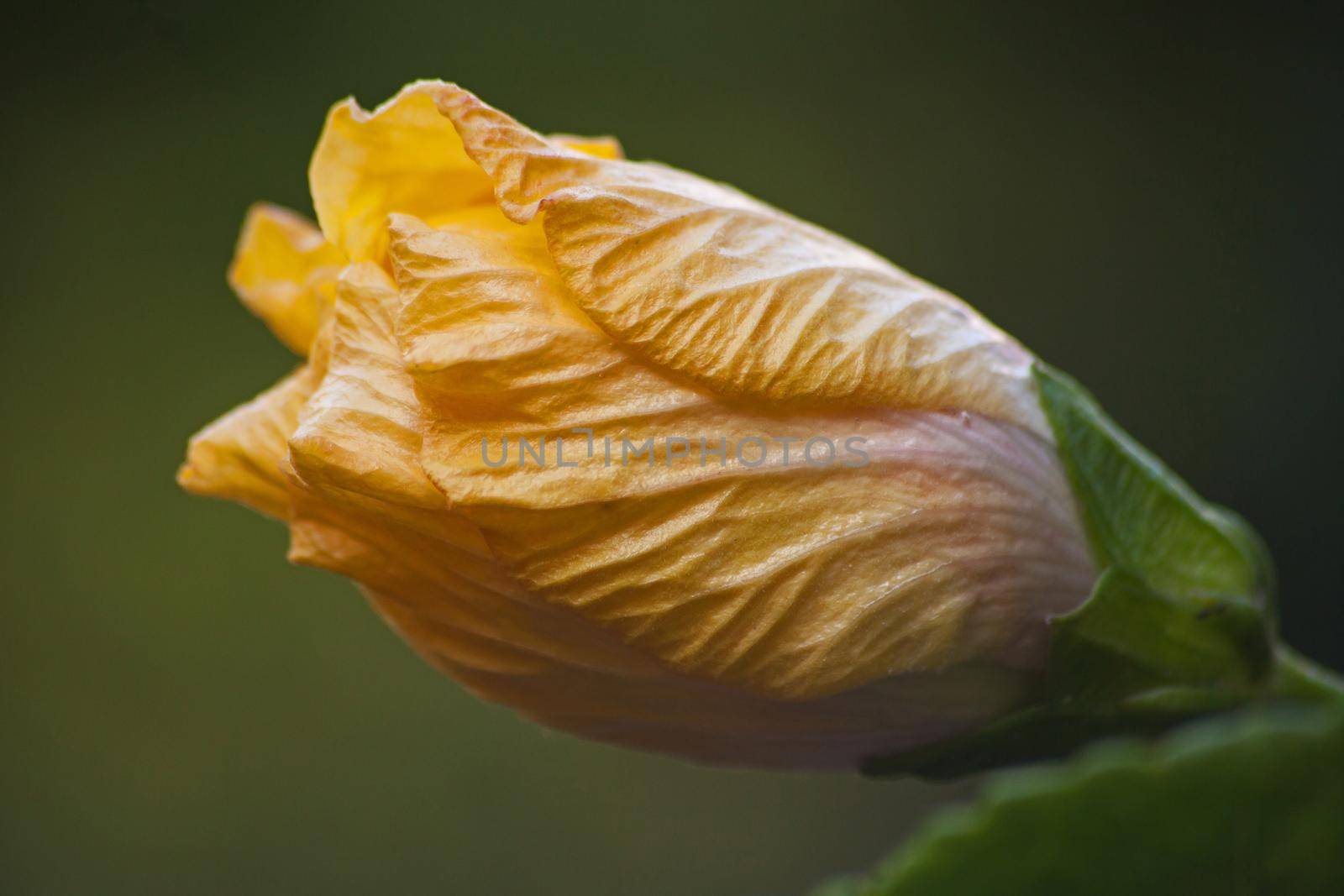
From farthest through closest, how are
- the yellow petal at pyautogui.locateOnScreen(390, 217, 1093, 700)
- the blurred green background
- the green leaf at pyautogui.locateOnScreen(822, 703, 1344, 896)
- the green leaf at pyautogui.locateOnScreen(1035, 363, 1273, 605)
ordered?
the blurred green background → the green leaf at pyautogui.locateOnScreen(1035, 363, 1273, 605) → the yellow petal at pyautogui.locateOnScreen(390, 217, 1093, 700) → the green leaf at pyautogui.locateOnScreen(822, 703, 1344, 896)

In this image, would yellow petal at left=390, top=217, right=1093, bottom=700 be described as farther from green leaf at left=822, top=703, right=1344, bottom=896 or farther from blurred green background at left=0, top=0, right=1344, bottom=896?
blurred green background at left=0, top=0, right=1344, bottom=896

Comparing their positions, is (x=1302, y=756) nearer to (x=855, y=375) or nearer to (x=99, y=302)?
(x=855, y=375)

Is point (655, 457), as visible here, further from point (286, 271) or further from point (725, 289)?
point (286, 271)

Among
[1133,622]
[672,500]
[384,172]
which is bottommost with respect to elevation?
[1133,622]

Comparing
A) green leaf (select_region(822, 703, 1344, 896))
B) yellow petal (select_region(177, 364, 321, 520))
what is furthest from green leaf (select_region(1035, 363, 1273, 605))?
yellow petal (select_region(177, 364, 321, 520))

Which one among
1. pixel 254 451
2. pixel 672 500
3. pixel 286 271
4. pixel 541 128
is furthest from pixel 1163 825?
pixel 541 128

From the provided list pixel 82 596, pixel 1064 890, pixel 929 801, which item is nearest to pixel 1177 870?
pixel 1064 890
